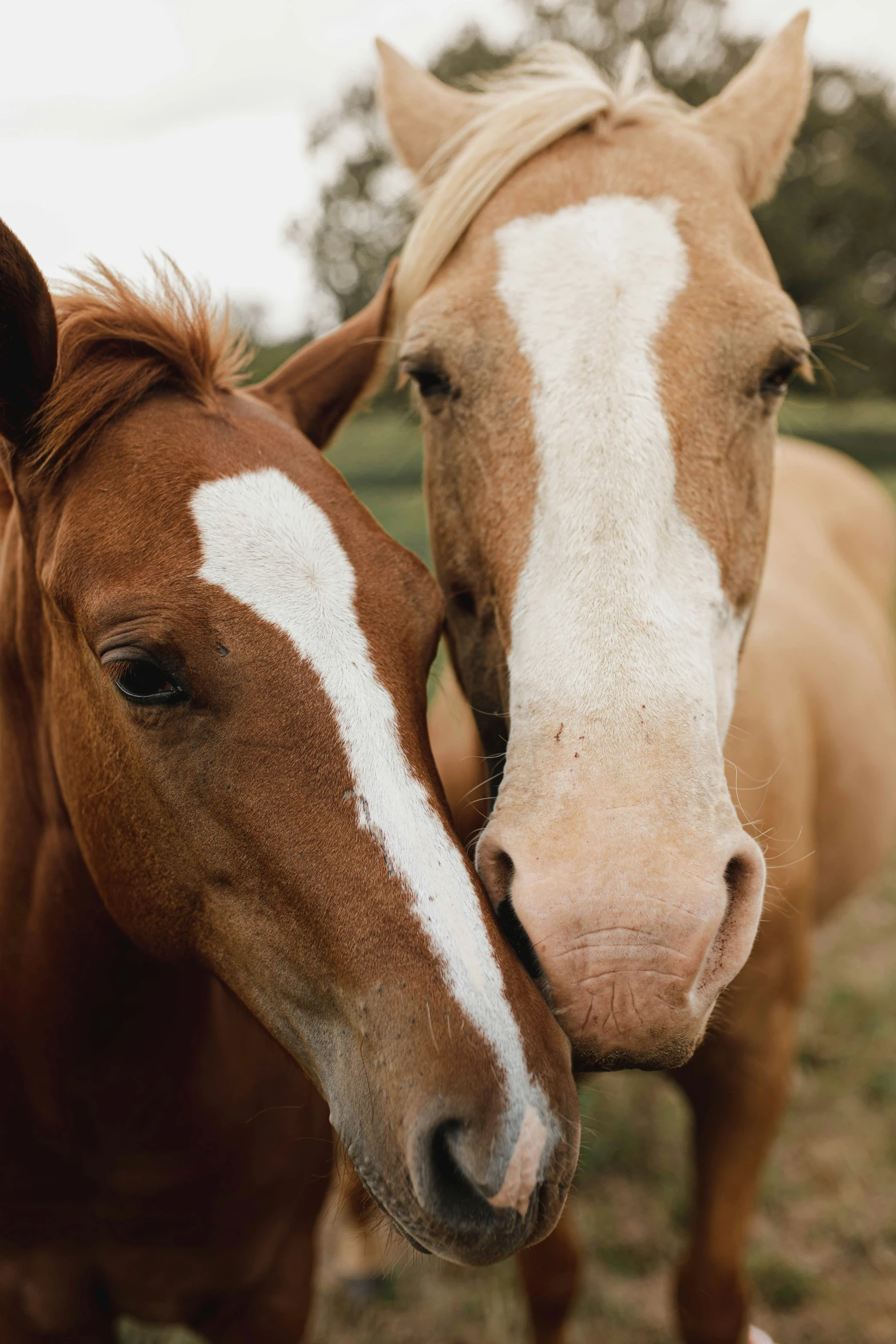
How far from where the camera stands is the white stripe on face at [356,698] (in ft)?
4.33

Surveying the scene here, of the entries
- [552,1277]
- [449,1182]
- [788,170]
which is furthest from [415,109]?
[788,170]

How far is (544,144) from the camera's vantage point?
2264mm

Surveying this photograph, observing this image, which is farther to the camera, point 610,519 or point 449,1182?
point 610,519

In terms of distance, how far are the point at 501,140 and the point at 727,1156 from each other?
8.71ft

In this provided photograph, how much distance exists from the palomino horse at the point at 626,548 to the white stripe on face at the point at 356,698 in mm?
125

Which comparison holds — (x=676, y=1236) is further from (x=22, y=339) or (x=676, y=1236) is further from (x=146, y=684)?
(x=22, y=339)

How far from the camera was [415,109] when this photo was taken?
2.72 m

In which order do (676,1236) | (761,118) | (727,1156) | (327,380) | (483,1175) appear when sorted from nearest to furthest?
1. (483,1175)
2. (327,380)
3. (761,118)
4. (727,1156)
5. (676,1236)

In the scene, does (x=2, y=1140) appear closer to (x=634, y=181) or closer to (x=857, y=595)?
(x=634, y=181)

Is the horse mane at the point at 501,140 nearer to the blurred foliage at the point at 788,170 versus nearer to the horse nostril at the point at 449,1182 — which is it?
the horse nostril at the point at 449,1182

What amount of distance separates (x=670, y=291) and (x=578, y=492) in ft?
1.53

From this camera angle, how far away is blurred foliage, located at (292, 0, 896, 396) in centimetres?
1909

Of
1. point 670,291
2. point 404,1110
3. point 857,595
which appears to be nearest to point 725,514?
point 670,291

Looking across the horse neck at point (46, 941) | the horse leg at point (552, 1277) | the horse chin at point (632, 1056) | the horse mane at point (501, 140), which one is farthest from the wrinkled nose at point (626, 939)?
the horse leg at point (552, 1277)
